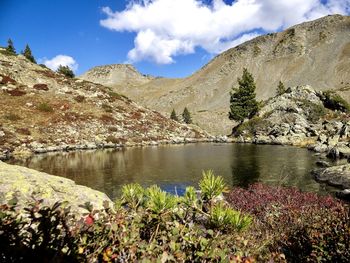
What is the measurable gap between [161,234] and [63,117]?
198ft

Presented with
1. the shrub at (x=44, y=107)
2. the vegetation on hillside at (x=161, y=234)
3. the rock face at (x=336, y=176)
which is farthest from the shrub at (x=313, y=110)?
the vegetation on hillside at (x=161, y=234)

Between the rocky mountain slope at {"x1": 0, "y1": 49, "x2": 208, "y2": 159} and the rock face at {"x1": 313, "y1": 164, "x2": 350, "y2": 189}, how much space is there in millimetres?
36391

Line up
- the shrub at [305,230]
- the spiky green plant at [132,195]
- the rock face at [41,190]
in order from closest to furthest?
the shrub at [305,230]
the spiky green plant at [132,195]
the rock face at [41,190]

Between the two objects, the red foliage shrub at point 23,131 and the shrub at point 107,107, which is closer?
the red foliage shrub at point 23,131

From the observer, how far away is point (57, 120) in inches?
2387

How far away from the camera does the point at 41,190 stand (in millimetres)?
9188

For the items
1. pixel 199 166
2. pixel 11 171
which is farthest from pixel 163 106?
pixel 11 171

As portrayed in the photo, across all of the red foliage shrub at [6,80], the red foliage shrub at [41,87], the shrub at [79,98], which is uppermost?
the red foliage shrub at [6,80]

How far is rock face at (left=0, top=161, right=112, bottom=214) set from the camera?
8656 millimetres

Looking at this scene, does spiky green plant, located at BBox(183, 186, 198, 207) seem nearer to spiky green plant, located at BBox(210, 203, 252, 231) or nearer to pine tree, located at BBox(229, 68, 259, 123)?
spiky green plant, located at BBox(210, 203, 252, 231)

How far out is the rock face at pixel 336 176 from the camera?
878 inches

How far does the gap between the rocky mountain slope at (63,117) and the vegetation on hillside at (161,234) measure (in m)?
39.6

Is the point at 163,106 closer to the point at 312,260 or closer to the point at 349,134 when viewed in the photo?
the point at 349,134

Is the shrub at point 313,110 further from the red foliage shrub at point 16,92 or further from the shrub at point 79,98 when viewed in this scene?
the red foliage shrub at point 16,92
